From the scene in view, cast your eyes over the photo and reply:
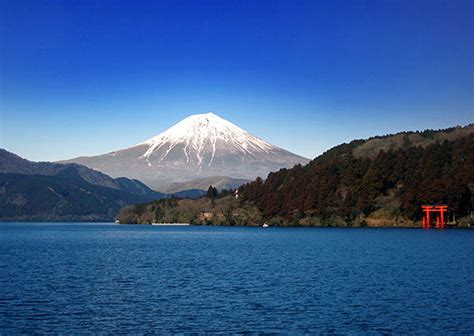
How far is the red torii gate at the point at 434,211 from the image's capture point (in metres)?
139

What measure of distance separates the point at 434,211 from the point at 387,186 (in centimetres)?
2317

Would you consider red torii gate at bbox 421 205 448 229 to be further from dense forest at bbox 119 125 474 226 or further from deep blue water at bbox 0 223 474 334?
deep blue water at bbox 0 223 474 334

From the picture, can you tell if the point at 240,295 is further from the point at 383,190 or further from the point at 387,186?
the point at 387,186

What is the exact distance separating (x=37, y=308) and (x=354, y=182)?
5493 inches

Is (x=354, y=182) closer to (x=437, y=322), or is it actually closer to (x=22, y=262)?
(x=22, y=262)

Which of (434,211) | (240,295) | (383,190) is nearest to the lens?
(240,295)

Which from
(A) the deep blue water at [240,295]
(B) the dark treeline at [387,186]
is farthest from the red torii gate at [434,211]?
(A) the deep blue water at [240,295]

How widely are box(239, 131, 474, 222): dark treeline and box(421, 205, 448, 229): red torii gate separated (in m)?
2.02

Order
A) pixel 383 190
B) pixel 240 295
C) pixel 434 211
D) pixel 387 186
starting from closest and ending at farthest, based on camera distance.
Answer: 1. pixel 240 295
2. pixel 434 211
3. pixel 383 190
4. pixel 387 186

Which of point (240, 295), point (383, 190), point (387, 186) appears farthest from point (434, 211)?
point (240, 295)

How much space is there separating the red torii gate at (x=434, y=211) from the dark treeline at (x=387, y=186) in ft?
6.63

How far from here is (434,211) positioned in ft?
468

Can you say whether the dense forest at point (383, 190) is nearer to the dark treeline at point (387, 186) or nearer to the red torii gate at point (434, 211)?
the dark treeline at point (387, 186)

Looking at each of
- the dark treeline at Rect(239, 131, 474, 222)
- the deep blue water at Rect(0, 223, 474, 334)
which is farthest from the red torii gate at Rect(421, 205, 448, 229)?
the deep blue water at Rect(0, 223, 474, 334)
